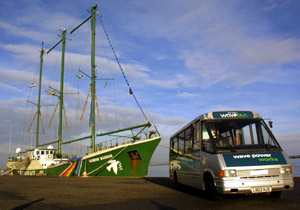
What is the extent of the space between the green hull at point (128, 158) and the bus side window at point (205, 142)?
1256 cm

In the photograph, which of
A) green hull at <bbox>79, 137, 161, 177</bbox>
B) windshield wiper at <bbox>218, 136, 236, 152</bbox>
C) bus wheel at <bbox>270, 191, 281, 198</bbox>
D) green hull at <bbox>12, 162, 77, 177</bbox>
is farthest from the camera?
green hull at <bbox>12, 162, 77, 177</bbox>

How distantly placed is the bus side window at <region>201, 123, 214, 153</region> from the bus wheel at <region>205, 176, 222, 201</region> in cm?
88

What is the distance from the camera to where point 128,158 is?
21.2 metres

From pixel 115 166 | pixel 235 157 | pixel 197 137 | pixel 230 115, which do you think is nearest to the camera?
pixel 235 157

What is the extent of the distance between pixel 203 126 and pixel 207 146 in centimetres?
73

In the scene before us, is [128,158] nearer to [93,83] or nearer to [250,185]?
[93,83]

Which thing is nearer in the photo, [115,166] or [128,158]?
[128,158]

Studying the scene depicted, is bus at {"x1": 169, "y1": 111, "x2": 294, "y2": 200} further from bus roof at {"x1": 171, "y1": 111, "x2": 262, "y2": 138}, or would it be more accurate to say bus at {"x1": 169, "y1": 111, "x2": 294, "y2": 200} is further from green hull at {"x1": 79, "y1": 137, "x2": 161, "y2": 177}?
green hull at {"x1": 79, "y1": 137, "x2": 161, "y2": 177}

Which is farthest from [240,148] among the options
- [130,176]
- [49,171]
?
[49,171]

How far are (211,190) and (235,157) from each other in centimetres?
133

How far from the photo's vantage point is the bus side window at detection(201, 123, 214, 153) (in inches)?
327

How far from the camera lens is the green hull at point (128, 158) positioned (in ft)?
69.1

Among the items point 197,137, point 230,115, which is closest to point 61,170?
point 197,137

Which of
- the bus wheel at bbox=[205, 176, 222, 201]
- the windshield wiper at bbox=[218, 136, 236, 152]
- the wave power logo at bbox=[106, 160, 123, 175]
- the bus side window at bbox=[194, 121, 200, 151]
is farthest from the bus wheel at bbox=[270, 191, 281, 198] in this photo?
the wave power logo at bbox=[106, 160, 123, 175]
